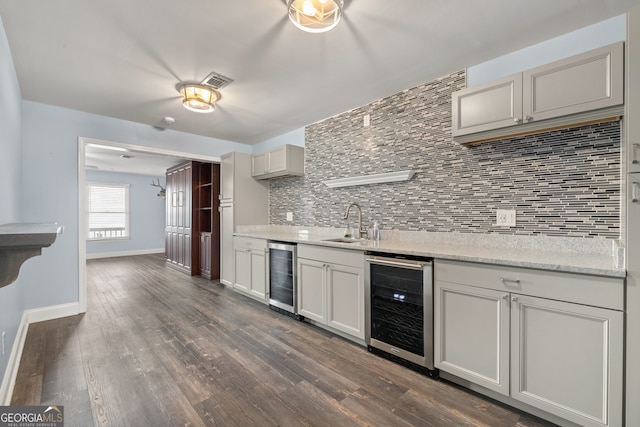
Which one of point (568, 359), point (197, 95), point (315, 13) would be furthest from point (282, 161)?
point (568, 359)

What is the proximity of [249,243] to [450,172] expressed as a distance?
256cm

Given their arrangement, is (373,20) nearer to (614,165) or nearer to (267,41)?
(267,41)

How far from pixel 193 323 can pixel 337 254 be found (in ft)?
5.65

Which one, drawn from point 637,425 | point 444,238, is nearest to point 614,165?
point 444,238

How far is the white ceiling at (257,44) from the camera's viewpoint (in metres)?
1.67

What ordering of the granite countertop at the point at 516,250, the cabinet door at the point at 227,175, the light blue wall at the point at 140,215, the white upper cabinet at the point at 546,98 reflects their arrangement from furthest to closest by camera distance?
the light blue wall at the point at 140,215, the cabinet door at the point at 227,175, the white upper cabinet at the point at 546,98, the granite countertop at the point at 516,250

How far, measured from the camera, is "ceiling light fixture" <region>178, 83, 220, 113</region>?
2.61 m

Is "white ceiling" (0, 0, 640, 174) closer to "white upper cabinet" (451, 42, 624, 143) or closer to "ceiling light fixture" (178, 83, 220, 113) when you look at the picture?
"ceiling light fixture" (178, 83, 220, 113)

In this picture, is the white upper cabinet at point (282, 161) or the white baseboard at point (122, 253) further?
the white baseboard at point (122, 253)

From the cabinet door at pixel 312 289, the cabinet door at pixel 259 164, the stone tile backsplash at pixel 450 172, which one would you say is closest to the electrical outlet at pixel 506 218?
the stone tile backsplash at pixel 450 172

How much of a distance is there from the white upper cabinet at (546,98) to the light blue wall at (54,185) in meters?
4.14

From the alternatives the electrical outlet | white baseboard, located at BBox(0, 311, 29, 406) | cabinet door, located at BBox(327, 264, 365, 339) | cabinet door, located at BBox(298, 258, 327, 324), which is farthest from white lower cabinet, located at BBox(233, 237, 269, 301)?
the electrical outlet

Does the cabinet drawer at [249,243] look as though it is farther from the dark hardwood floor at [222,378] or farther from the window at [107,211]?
the window at [107,211]

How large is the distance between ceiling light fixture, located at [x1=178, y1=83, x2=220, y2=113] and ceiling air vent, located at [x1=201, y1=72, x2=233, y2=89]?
7 cm
